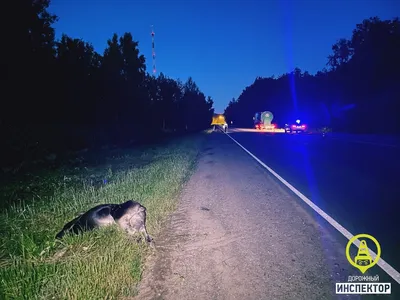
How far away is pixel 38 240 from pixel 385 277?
5326 mm

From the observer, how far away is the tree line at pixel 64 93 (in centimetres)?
1564

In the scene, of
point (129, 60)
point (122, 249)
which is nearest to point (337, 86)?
point (129, 60)

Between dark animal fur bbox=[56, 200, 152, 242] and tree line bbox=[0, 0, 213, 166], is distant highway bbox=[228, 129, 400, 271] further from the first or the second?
tree line bbox=[0, 0, 213, 166]

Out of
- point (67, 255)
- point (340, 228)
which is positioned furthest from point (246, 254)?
point (67, 255)

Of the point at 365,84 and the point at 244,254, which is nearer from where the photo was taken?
the point at 244,254

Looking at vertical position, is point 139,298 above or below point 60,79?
below

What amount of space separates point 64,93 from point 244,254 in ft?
74.9

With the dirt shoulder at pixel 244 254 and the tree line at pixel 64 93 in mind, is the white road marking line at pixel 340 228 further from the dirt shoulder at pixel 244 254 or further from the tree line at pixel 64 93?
the tree line at pixel 64 93

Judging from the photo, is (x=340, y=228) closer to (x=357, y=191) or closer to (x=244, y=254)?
(x=244, y=254)

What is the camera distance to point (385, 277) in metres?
3.63

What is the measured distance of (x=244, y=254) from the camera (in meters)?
4.41

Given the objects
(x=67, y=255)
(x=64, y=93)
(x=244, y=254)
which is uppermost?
(x=64, y=93)

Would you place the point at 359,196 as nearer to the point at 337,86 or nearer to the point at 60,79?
the point at 60,79

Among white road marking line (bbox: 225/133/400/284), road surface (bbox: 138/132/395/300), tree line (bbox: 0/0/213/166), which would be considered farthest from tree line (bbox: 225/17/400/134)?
road surface (bbox: 138/132/395/300)
